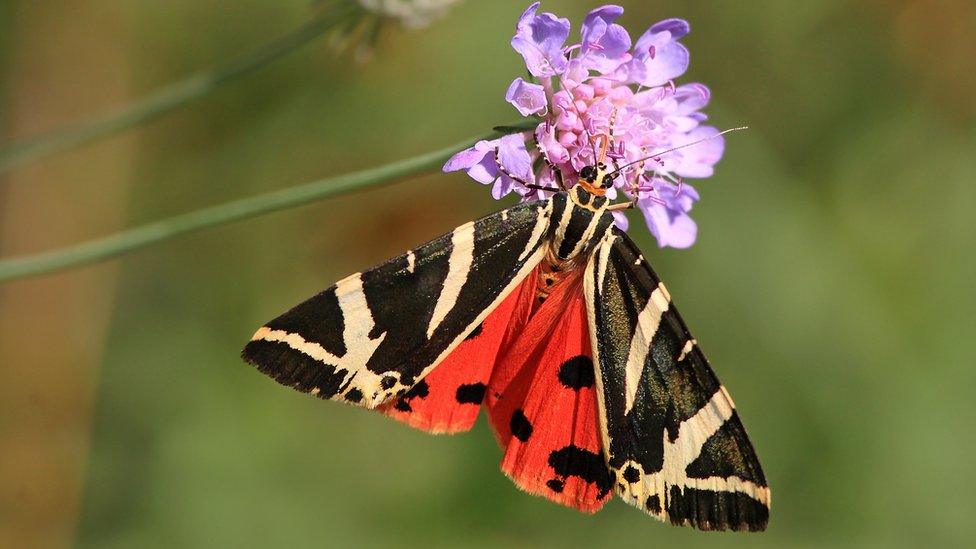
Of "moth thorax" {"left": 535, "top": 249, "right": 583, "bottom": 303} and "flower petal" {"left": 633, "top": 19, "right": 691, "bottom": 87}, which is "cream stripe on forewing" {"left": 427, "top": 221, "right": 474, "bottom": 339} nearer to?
"moth thorax" {"left": 535, "top": 249, "right": 583, "bottom": 303}

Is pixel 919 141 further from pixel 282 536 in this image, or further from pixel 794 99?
pixel 282 536

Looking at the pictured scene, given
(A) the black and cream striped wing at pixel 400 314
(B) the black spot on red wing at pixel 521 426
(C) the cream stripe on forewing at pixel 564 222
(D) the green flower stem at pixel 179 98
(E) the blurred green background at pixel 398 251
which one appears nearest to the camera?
(A) the black and cream striped wing at pixel 400 314

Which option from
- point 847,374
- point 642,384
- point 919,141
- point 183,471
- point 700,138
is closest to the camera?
point 642,384

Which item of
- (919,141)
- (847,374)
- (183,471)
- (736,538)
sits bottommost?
(736,538)

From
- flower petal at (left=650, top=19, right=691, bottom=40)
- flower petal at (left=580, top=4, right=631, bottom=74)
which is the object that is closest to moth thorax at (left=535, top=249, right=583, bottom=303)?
flower petal at (left=580, top=4, right=631, bottom=74)

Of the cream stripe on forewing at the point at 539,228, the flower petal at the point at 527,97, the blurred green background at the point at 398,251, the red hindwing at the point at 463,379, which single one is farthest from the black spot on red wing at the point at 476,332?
the blurred green background at the point at 398,251

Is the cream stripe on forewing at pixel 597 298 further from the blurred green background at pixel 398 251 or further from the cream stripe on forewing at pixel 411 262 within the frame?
the blurred green background at pixel 398 251

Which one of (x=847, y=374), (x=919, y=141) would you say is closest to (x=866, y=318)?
(x=847, y=374)
